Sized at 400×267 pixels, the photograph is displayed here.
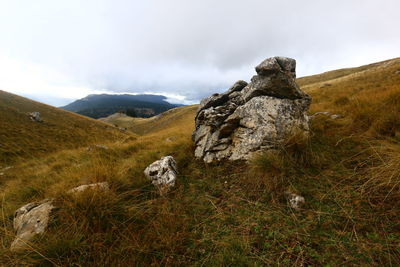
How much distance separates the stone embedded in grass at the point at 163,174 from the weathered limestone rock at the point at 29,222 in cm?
185

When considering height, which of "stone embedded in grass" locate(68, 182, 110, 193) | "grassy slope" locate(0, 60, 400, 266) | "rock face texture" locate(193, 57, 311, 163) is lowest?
"grassy slope" locate(0, 60, 400, 266)

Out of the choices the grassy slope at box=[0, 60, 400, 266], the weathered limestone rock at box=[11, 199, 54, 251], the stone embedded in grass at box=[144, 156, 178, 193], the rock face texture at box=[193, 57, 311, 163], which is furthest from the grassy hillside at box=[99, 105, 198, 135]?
the weathered limestone rock at box=[11, 199, 54, 251]

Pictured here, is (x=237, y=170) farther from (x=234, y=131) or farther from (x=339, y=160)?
(x=339, y=160)

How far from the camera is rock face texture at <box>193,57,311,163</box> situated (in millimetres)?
4129

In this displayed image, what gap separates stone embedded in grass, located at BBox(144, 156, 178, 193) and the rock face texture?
1.19 metres

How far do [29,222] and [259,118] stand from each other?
5131 mm

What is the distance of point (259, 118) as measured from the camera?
4.42 metres

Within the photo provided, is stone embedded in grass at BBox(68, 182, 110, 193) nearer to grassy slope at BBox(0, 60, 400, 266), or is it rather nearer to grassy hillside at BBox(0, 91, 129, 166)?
grassy slope at BBox(0, 60, 400, 266)

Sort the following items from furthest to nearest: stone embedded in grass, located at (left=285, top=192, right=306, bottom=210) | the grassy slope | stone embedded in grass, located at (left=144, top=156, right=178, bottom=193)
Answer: stone embedded in grass, located at (left=144, top=156, right=178, bottom=193) < stone embedded in grass, located at (left=285, top=192, right=306, bottom=210) < the grassy slope

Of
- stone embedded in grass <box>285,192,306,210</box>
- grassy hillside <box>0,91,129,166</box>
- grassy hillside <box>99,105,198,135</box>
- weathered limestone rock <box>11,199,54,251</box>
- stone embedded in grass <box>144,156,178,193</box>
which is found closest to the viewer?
weathered limestone rock <box>11,199,54,251</box>

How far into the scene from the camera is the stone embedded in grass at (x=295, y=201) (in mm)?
2527

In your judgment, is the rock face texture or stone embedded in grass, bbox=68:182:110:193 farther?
the rock face texture

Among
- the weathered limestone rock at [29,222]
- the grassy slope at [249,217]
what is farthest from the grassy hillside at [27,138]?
the grassy slope at [249,217]

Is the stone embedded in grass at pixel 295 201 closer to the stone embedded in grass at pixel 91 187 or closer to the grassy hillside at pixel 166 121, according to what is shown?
the stone embedded in grass at pixel 91 187
